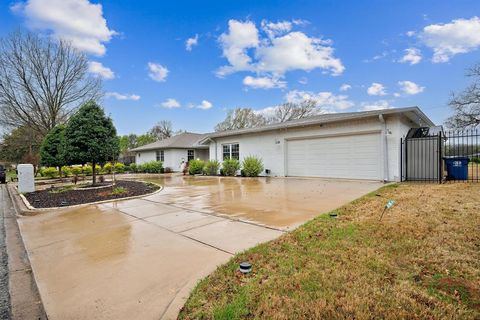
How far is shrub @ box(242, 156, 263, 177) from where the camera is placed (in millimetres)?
15312

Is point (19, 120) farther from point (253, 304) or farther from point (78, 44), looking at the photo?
point (253, 304)

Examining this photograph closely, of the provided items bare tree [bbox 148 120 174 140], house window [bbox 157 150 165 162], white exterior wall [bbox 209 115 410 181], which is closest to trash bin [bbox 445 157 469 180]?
white exterior wall [bbox 209 115 410 181]

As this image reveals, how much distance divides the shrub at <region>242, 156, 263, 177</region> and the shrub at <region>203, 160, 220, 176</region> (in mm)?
3010

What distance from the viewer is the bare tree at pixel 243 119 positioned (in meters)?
38.0

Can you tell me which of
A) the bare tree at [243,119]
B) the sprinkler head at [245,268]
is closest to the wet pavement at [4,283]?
the sprinkler head at [245,268]

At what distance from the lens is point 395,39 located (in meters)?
13.6

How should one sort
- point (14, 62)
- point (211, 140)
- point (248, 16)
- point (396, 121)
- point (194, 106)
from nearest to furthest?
point (396, 121), point (248, 16), point (211, 140), point (14, 62), point (194, 106)

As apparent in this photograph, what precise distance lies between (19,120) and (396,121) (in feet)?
104

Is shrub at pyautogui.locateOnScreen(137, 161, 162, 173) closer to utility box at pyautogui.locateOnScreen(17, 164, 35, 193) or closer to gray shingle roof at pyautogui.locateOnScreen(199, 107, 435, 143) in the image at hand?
gray shingle roof at pyautogui.locateOnScreen(199, 107, 435, 143)

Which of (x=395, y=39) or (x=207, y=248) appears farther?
(x=395, y=39)

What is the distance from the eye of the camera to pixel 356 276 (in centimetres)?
258

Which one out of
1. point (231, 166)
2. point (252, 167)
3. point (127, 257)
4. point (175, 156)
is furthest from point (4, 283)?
point (175, 156)

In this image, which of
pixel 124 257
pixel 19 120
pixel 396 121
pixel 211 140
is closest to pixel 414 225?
pixel 124 257

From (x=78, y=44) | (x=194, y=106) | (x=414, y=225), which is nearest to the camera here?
(x=414, y=225)
